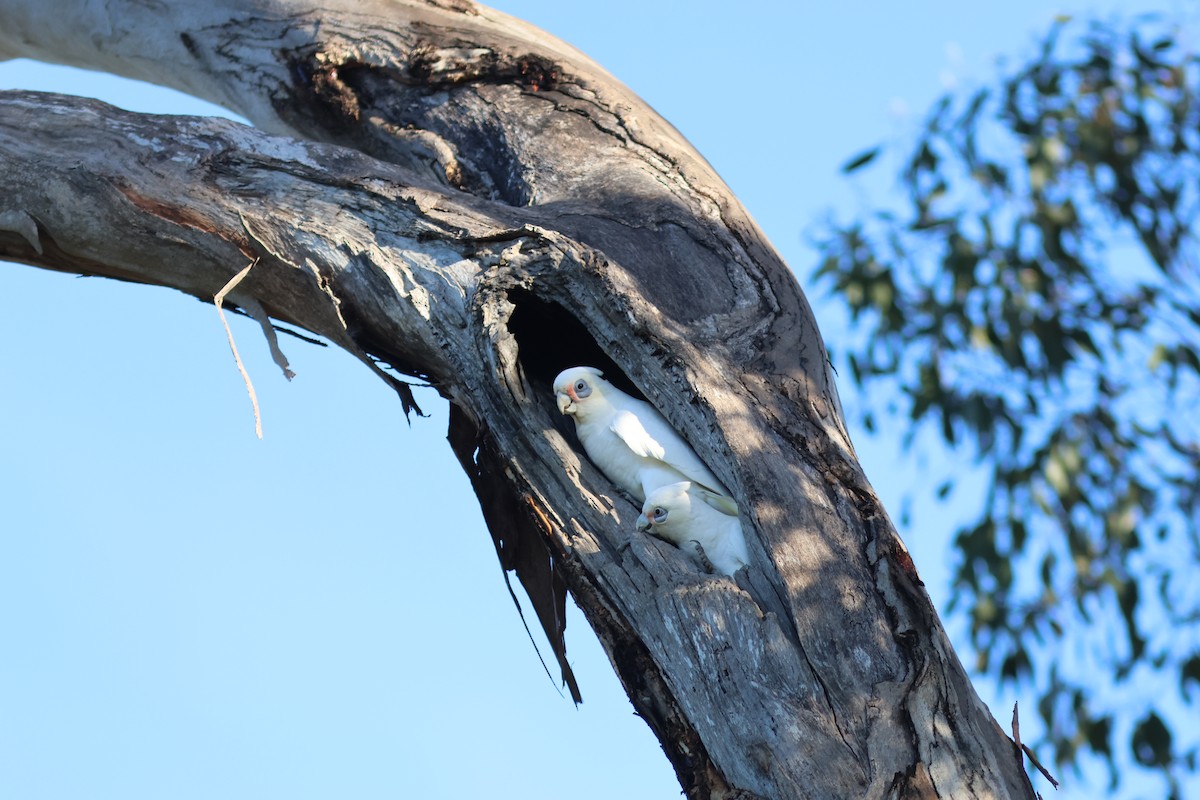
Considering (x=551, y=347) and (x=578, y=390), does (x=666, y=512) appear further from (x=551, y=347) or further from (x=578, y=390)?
(x=551, y=347)

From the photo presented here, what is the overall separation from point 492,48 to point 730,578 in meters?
1.60

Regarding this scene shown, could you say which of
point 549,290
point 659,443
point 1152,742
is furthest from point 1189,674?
point 549,290

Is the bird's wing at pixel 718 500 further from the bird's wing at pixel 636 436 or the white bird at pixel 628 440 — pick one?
the bird's wing at pixel 636 436

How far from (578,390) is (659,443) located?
0.25m

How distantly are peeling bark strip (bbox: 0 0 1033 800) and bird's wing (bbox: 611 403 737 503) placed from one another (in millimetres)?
92

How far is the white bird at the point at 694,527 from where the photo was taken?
2170 millimetres

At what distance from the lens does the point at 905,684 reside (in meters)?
1.87

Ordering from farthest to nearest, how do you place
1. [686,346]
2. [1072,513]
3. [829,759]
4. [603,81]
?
1. [1072,513]
2. [603,81]
3. [686,346]
4. [829,759]

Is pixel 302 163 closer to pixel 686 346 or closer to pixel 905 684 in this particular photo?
pixel 686 346

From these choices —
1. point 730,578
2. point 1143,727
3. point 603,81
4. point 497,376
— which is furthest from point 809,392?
point 1143,727

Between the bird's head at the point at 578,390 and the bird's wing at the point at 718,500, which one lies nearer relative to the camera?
the bird's wing at the point at 718,500

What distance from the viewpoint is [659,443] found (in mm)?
2467

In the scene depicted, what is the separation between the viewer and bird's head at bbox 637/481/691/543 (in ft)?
7.26

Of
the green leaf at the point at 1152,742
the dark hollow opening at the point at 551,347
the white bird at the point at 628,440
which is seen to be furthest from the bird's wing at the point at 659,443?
the green leaf at the point at 1152,742
